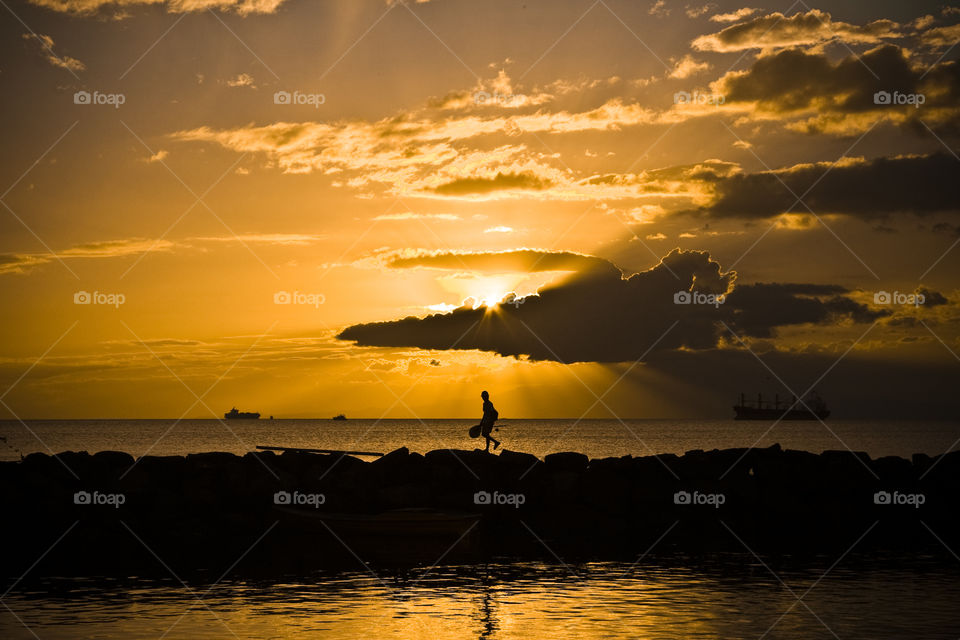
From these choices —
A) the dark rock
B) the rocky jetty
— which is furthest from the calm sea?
the dark rock

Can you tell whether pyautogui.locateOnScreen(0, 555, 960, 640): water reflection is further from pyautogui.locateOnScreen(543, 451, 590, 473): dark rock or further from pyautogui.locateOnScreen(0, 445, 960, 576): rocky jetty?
pyautogui.locateOnScreen(543, 451, 590, 473): dark rock

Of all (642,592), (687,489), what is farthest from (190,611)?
(687,489)

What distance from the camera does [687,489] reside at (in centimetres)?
4047

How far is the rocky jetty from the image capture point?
3197 cm

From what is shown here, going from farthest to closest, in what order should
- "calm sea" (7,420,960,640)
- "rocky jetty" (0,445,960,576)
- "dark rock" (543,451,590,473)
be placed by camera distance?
"dark rock" (543,451,590,473) → "rocky jetty" (0,445,960,576) → "calm sea" (7,420,960,640)

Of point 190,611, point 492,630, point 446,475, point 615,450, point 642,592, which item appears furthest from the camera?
point 615,450

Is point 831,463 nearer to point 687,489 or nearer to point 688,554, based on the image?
point 687,489

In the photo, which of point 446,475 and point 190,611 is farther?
point 446,475

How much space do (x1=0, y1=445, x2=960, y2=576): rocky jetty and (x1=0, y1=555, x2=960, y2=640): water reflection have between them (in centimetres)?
269

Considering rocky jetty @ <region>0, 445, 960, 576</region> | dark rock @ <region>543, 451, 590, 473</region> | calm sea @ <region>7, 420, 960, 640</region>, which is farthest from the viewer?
dark rock @ <region>543, 451, 590, 473</region>

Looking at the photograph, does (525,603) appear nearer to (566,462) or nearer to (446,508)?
(446,508)

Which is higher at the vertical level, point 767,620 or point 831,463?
point 831,463

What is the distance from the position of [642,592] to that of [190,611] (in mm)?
11703

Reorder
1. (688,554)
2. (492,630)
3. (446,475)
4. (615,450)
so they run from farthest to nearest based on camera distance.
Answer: (615,450) < (446,475) < (688,554) < (492,630)
